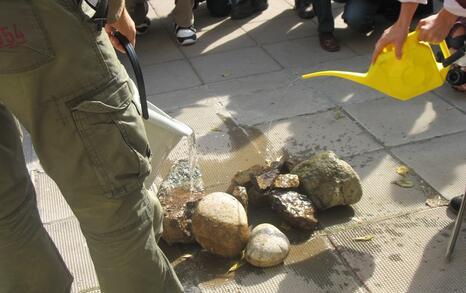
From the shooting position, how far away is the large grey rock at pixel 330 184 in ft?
8.54

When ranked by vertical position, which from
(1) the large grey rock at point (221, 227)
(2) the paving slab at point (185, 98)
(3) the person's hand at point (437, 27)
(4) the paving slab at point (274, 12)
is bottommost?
(4) the paving slab at point (274, 12)

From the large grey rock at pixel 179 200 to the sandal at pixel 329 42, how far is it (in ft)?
6.56

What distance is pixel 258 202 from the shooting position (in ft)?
8.90

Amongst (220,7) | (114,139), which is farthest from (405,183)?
(220,7)

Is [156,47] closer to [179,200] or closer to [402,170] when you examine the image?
[179,200]

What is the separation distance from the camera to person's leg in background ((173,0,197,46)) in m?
4.86

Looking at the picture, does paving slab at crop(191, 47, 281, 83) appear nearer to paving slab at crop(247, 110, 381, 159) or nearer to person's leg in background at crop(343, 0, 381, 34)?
person's leg in background at crop(343, 0, 381, 34)

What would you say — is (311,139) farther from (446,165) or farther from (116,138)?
(116,138)

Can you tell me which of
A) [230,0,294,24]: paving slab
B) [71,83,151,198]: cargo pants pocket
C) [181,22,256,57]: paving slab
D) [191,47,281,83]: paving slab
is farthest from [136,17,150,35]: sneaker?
[71,83,151,198]: cargo pants pocket

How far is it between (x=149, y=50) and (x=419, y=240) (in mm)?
3196

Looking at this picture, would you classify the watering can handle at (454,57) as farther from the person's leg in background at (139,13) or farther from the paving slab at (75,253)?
the person's leg in background at (139,13)

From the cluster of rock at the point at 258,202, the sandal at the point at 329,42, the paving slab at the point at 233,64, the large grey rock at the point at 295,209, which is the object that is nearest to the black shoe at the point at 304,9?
the sandal at the point at 329,42

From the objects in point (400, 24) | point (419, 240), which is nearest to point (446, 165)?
point (419, 240)

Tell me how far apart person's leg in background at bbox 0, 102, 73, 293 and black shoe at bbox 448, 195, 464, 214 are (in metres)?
1.82
